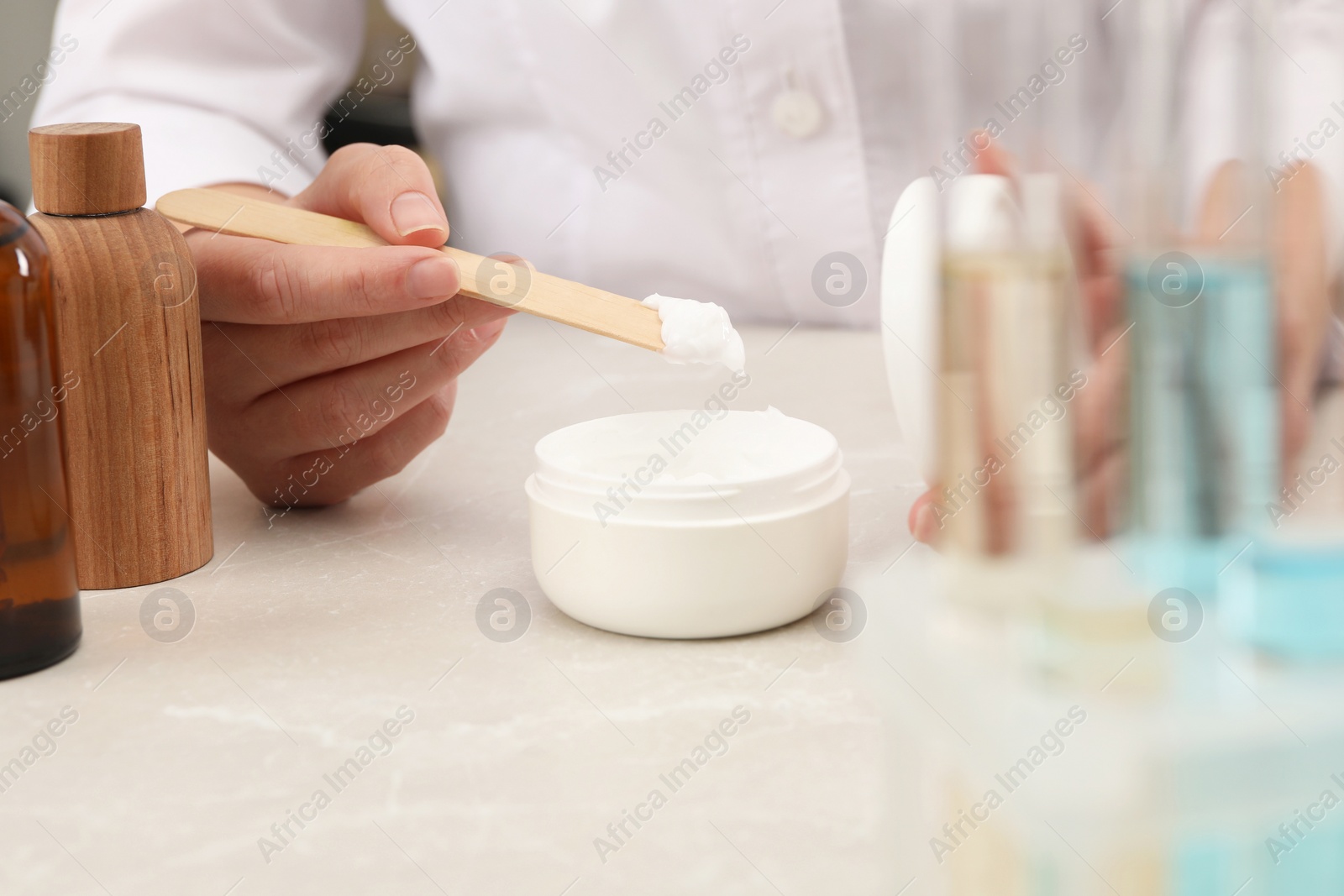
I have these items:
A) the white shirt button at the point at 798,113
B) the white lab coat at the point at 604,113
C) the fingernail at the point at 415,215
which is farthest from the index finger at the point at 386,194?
the white shirt button at the point at 798,113

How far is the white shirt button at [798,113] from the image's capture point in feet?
3.36

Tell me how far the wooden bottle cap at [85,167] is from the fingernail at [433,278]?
154 mm

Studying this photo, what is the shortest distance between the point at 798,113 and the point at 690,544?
1.81ft

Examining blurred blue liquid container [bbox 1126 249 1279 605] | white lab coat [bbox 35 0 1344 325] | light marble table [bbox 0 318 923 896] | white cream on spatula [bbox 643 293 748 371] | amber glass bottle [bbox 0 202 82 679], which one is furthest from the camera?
white lab coat [bbox 35 0 1344 325]

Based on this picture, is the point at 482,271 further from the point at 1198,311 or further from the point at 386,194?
the point at 1198,311

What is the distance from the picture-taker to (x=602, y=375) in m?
1.05

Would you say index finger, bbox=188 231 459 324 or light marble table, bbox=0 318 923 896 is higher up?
index finger, bbox=188 231 459 324

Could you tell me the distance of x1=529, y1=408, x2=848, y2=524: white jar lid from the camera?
1.94 ft

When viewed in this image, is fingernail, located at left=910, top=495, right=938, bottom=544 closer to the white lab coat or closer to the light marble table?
the light marble table

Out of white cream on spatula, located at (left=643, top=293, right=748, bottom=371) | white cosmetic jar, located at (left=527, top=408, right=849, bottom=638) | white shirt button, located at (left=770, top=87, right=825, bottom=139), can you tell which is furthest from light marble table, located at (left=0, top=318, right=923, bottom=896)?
white shirt button, located at (left=770, top=87, right=825, bottom=139)

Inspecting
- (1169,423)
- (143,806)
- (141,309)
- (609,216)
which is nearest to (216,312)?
(141,309)

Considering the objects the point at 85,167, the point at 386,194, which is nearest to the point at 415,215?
the point at 386,194

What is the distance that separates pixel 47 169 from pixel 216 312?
0.13 meters

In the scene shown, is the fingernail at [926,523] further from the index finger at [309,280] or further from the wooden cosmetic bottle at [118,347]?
the wooden cosmetic bottle at [118,347]
